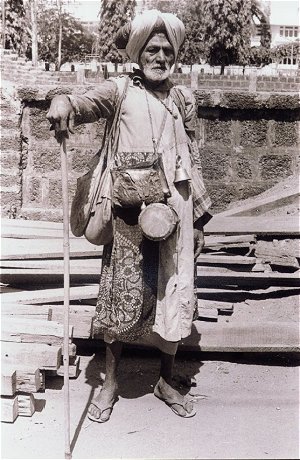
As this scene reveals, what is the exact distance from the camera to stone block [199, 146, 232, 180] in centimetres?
617

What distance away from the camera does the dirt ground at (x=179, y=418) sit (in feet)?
10.1

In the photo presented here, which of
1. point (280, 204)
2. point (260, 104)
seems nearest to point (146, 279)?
point (280, 204)

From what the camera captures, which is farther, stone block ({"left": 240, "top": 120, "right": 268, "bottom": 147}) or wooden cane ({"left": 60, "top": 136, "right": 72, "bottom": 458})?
stone block ({"left": 240, "top": 120, "right": 268, "bottom": 147})

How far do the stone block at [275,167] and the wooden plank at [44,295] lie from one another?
262cm

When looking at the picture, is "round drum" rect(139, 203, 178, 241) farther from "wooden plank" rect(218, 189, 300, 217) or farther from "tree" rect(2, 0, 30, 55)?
"tree" rect(2, 0, 30, 55)

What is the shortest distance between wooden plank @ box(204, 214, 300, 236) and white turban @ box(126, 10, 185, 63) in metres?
2.22

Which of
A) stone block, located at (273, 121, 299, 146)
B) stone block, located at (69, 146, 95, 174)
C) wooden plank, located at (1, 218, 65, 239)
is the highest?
stone block, located at (273, 121, 299, 146)

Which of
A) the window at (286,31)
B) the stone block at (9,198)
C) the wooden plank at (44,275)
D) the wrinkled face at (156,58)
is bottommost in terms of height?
the wooden plank at (44,275)

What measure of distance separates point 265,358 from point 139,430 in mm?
1284

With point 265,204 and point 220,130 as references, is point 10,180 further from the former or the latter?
point 265,204

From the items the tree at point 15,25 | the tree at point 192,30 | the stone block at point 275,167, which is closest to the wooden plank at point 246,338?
the stone block at point 275,167

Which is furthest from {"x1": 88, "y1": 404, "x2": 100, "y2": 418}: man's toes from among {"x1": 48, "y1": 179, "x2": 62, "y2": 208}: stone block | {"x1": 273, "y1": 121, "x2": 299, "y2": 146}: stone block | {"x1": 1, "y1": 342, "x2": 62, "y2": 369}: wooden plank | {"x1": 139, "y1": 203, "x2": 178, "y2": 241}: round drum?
{"x1": 273, "y1": 121, "x2": 299, "y2": 146}: stone block

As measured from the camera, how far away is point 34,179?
6285mm

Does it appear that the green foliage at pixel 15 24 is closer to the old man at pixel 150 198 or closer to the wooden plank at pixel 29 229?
the wooden plank at pixel 29 229
